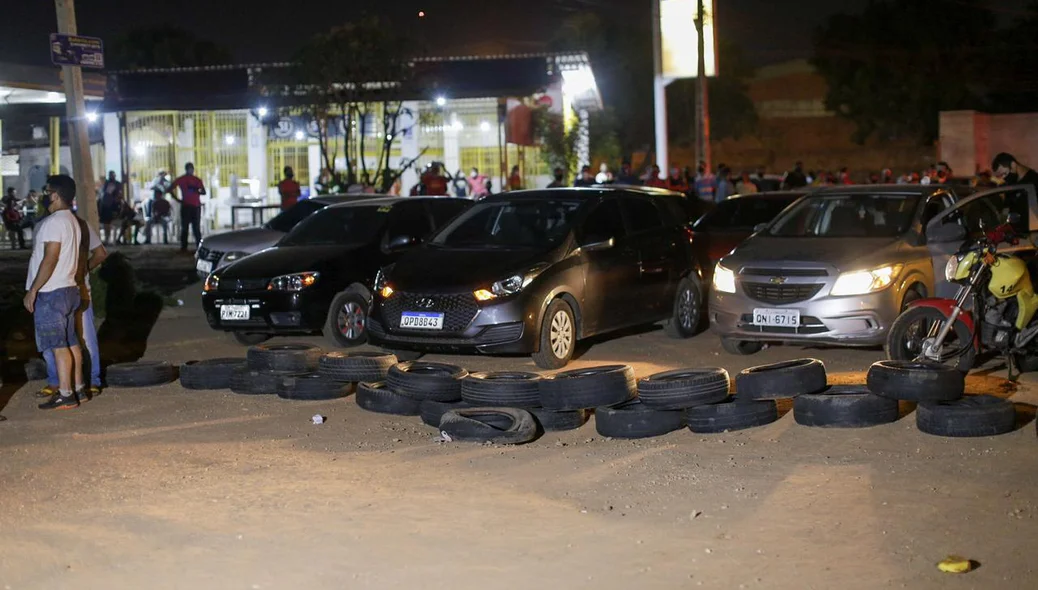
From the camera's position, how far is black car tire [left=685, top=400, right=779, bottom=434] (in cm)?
852

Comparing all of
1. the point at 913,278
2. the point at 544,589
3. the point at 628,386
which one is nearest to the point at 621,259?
the point at 913,278

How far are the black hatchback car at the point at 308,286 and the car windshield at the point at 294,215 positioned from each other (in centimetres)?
421

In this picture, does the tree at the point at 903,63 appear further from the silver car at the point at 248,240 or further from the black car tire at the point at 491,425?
the black car tire at the point at 491,425

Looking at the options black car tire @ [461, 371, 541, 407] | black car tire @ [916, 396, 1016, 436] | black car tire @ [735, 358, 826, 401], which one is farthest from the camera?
black car tire @ [461, 371, 541, 407]

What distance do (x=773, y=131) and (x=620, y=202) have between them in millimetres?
84501

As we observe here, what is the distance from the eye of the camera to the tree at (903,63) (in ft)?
244

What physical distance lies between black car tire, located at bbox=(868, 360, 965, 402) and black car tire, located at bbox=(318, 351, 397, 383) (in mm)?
3924

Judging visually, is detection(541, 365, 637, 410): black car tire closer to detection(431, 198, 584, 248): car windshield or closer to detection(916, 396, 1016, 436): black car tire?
detection(916, 396, 1016, 436): black car tire

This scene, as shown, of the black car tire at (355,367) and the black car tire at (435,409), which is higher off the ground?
the black car tire at (355,367)

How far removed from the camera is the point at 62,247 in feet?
31.9

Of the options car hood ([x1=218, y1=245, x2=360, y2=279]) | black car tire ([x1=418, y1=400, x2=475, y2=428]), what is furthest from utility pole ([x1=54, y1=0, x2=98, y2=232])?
black car tire ([x1=418, y1=400, x2=475, y2=428])

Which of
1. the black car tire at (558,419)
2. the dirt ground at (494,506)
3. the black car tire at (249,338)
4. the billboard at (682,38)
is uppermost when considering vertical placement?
the billboard at (682,38)

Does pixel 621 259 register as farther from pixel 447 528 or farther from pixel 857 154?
pixel 857 154

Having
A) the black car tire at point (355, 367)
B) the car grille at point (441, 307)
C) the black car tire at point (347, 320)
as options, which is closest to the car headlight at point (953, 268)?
the car grille at point (441, 307)
